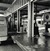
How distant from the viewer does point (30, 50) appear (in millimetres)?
1140

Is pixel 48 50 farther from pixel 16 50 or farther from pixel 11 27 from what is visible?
pixel 11 27

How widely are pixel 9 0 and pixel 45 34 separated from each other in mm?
3577

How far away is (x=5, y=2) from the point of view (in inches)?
196

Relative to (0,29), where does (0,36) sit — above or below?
below

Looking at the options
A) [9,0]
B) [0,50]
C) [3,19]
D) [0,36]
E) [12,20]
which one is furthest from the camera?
[9,0]

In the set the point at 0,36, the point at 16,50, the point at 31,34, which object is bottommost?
the point at 16,50

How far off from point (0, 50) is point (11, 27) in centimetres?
180

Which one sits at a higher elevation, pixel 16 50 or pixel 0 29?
pixel 0 29

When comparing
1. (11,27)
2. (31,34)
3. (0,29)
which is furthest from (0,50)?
(11,27)

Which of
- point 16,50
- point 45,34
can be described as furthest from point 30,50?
point 16,50

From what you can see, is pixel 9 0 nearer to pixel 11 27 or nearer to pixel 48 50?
pixel 11 27

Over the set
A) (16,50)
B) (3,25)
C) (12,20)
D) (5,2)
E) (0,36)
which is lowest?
(16,50)

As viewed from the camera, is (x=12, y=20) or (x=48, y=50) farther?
(x=12, y=20)

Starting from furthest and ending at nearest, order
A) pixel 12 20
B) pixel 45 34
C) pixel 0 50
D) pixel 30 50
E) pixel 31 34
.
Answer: pixel 12 20, pixel 0 50, pixel 45 34, pixel 31 34, pixel 30 50
